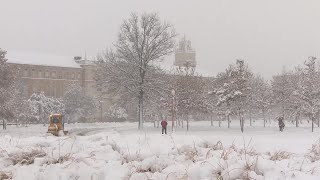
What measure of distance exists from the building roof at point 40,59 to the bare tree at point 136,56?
66.0 meters

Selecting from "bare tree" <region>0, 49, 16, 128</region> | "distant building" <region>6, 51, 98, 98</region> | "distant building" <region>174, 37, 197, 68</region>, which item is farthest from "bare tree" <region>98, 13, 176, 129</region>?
"distant building" <region>174, 37, 197, 68</region>

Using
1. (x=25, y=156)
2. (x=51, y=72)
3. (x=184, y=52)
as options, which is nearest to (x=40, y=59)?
(x=51, y=72)

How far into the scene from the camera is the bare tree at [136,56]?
156 ft

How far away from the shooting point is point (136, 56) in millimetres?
49219

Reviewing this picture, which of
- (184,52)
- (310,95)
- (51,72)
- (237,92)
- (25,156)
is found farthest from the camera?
(184,52)

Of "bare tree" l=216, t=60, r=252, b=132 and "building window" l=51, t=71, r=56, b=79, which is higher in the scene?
"building window" l=51, t=71, r=56, b=79

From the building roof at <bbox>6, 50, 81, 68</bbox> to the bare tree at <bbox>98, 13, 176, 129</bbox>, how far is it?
6600cm

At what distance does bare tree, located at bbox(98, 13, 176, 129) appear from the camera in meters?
47.5

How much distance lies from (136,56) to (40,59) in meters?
72.8

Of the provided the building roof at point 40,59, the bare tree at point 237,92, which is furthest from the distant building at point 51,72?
the bare tree at point 237,92

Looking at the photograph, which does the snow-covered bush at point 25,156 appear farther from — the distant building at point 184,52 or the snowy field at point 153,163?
the distant building at point 184,52

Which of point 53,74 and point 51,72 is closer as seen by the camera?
point 51,72

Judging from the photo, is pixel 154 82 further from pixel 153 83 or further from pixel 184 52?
pixel 184 52

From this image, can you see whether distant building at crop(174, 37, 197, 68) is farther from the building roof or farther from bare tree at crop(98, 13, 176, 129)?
bare tree at crop(98, 13, 176, 129)
